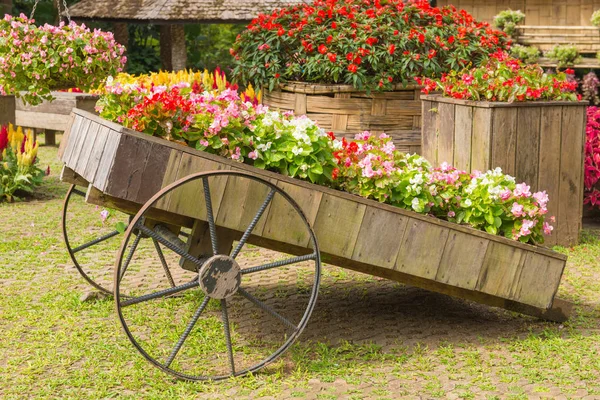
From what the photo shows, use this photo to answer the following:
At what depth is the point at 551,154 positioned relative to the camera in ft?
21.8

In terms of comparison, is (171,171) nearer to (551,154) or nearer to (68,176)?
(68,176)

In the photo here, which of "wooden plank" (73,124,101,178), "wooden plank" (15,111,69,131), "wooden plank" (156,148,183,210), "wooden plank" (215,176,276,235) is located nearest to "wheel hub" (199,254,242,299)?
"wooden plank" (215,176,276,235)

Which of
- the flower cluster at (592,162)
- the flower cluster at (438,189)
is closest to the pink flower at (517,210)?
the flower cluster at (438,189)

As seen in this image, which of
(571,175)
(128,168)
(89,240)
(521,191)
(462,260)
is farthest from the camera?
(89,240)

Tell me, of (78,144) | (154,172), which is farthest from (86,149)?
(154,172)

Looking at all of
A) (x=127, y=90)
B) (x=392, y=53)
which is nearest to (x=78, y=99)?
(x=392, y=53)

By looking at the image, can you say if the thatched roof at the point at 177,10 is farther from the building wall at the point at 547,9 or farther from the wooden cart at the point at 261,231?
the wooden cart at the point at 261,231

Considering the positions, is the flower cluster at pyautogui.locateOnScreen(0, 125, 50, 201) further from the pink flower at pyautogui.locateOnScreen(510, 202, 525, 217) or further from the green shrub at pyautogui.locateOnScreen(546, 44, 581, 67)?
the green shrub at pyautogui.locateOnScreen(546, 44, 581, 67)

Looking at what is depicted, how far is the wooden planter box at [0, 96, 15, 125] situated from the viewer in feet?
30.4

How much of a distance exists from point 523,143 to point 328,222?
2.76 m

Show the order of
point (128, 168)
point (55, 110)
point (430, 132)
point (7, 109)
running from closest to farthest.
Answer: point (128, 168) < point (430, 132) < point (7, 109) < point (55, 110)

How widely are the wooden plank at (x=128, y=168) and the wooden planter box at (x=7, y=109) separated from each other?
5.85 meters

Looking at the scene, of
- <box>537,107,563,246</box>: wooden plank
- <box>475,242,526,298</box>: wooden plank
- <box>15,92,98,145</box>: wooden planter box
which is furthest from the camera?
<box>15,92,98,145</box>: wooden planter box

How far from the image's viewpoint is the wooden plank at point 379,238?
4238 mm
